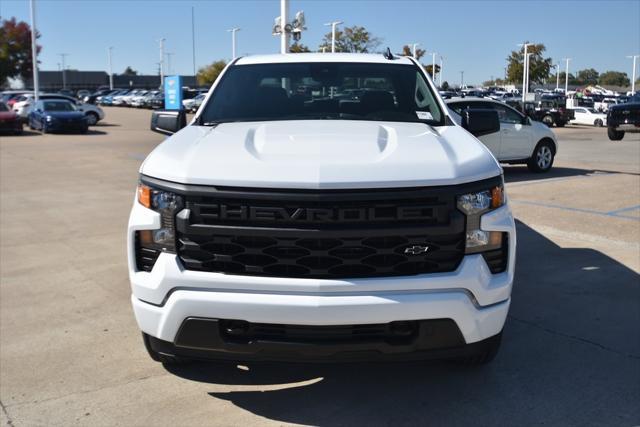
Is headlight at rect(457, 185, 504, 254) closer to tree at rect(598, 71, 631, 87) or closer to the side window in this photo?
the side window

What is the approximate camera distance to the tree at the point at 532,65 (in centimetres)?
7681

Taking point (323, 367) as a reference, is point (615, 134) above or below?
above

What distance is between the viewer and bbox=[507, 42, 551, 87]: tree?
76812 mm

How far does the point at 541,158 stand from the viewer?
14172 mm

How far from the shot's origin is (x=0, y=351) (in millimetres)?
4465

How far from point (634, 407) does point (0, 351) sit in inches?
158

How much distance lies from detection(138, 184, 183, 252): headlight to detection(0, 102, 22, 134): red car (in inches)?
1018

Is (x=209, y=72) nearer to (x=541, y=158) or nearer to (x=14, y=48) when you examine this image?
(x=14, y=48)

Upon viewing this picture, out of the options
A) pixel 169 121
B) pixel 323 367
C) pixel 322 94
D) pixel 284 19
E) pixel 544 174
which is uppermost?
pixel 284 19

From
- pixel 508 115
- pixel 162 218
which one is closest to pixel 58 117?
pixel 508 115

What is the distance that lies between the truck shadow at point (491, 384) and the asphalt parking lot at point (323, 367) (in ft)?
0.04

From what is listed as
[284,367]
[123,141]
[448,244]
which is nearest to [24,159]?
[123,141]

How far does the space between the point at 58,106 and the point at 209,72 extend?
58498 mm

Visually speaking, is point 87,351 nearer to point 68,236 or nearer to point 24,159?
point 68,236
